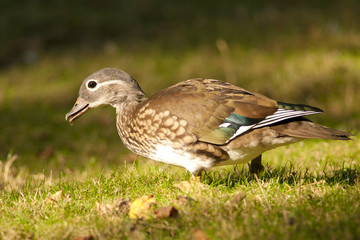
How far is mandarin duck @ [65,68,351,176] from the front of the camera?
3.78 meters

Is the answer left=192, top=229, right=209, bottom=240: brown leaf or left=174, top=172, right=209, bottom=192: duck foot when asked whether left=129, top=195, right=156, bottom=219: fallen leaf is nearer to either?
left=174, top=172, right=209, bottom=192: duck foot


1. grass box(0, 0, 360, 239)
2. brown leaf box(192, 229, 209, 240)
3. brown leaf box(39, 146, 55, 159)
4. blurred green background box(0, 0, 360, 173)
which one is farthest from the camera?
blurred green background box(0, 0, 360, 173)

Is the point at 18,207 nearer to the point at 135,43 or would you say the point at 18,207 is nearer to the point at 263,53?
the point at 263,53

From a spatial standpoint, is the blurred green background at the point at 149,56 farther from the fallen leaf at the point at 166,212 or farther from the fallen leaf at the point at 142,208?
the fallen leaf at the point at 166,212

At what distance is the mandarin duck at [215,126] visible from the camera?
3781mm

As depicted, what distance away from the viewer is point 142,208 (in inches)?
133

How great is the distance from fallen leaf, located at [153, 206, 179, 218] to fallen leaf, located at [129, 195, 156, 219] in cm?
7

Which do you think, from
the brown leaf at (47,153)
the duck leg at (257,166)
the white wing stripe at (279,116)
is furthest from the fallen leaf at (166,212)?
the brown leaf at (47,153)

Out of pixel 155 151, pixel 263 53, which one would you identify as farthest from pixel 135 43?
pixel 155 151

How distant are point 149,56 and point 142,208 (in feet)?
22.0

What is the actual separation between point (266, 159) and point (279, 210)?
215cm

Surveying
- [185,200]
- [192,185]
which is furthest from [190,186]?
[185,200]

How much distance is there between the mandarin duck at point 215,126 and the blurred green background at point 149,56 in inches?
68.3

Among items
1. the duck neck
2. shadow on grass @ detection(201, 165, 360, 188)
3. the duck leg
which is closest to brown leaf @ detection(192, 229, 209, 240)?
shadow on grass @ detection(201, 165, 360, 188)
